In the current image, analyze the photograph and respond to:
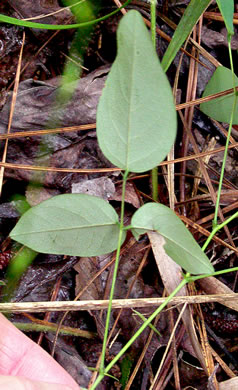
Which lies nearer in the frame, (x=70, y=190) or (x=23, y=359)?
(x=23, y=359)

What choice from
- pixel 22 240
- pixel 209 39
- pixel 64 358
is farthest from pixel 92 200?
pixel 209 39

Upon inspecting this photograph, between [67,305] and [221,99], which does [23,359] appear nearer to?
[67,305]

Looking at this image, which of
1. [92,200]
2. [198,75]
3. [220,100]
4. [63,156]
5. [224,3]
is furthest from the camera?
[198,75]

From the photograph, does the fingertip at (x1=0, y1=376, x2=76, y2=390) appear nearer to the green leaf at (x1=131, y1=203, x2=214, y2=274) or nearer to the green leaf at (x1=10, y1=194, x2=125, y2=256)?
the green leaf at (x1=10, y1=194, x2=125, y2=256)

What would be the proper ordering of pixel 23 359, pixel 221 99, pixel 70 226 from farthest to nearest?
1. pixel 221 99
2. pixel 23 359
3. pixel 70 226

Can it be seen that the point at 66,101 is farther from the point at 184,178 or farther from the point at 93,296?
the point at 93,296

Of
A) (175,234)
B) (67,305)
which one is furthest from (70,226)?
(67,305)

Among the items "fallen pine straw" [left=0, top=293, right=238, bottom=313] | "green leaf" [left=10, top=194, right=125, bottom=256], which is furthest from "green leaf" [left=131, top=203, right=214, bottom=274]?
"fallen pine straw" [left=0, top=293, right=238, bottom=313]
